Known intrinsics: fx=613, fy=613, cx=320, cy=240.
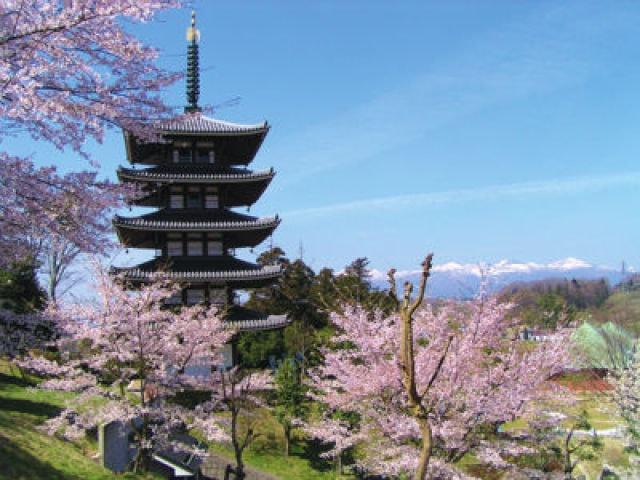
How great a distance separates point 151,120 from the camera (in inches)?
354

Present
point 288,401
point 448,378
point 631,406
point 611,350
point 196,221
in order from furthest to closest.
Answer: point 196,221, point 288,401, point 611,350, point 631,406, point 448,378

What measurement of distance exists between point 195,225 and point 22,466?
51.6 ft

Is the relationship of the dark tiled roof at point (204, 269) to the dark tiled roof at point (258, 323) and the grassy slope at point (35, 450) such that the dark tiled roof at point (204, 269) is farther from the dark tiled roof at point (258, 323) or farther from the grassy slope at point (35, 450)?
the grassy slope at point (35, 450)

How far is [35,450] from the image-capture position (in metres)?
11.7

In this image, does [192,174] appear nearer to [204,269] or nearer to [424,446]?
[204,269]

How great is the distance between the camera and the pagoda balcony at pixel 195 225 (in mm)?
24969

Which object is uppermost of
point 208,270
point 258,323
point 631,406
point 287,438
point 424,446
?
point 208,270

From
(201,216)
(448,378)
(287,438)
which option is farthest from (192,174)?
(448,378)

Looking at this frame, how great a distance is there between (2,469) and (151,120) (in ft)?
19.6

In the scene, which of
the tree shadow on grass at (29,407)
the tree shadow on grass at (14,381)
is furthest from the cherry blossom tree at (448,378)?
the tree shadow on grass at (14,381)

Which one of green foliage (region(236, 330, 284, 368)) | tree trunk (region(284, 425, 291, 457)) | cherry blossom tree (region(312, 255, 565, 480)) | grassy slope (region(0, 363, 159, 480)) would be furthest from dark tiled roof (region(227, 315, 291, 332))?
cherry blossom tree (region(312, 255, 565, 480))

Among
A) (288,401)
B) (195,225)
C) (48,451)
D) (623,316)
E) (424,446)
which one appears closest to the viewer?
(424,446)

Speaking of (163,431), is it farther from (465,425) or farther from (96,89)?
(96,89)

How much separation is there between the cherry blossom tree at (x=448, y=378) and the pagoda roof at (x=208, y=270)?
11.7 meters
